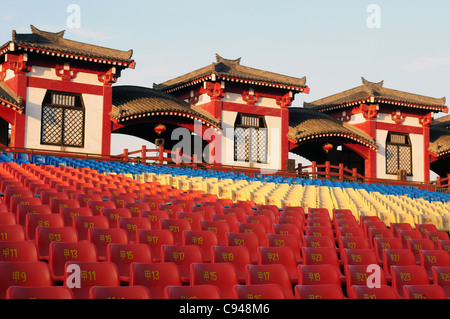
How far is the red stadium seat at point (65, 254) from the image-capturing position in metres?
5.31

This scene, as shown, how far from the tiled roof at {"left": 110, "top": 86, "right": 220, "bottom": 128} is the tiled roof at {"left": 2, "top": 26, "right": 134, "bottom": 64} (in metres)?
1.69

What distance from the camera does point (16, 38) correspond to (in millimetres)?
18484

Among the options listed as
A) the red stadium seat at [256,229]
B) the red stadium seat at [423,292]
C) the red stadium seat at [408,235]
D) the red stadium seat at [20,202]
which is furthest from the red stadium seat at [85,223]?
the red stadium seat at [408,235]

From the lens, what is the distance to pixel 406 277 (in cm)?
586

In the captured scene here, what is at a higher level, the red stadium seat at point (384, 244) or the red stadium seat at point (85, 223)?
the red stadium seat at point (85, 223)

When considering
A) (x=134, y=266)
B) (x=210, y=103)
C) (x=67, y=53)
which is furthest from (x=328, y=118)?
(x=134, y=266)

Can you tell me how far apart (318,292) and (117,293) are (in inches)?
68.9

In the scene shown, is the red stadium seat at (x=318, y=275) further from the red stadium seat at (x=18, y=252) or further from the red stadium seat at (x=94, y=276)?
the red stadium seat at (x=18, y=252)

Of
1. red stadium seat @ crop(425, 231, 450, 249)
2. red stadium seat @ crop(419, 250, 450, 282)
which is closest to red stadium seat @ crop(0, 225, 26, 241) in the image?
red stadium seat @ crop(419, 250, 450, 282)

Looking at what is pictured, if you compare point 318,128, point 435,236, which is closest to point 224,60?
point 318,128

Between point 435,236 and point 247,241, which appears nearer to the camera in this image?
point 247,241

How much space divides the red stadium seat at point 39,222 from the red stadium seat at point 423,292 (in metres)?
4.12

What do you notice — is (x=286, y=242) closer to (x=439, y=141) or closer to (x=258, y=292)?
(x=258, y=292)

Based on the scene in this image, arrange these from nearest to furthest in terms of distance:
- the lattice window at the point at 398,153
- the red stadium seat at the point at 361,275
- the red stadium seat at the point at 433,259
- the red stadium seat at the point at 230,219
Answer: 1. the red stadium seat at the point at 361,275
2. the red stadium seat at the point at 433,259
3. the red stadium seat at the point at 230,219
4. the lattice window at the point at 398,153
